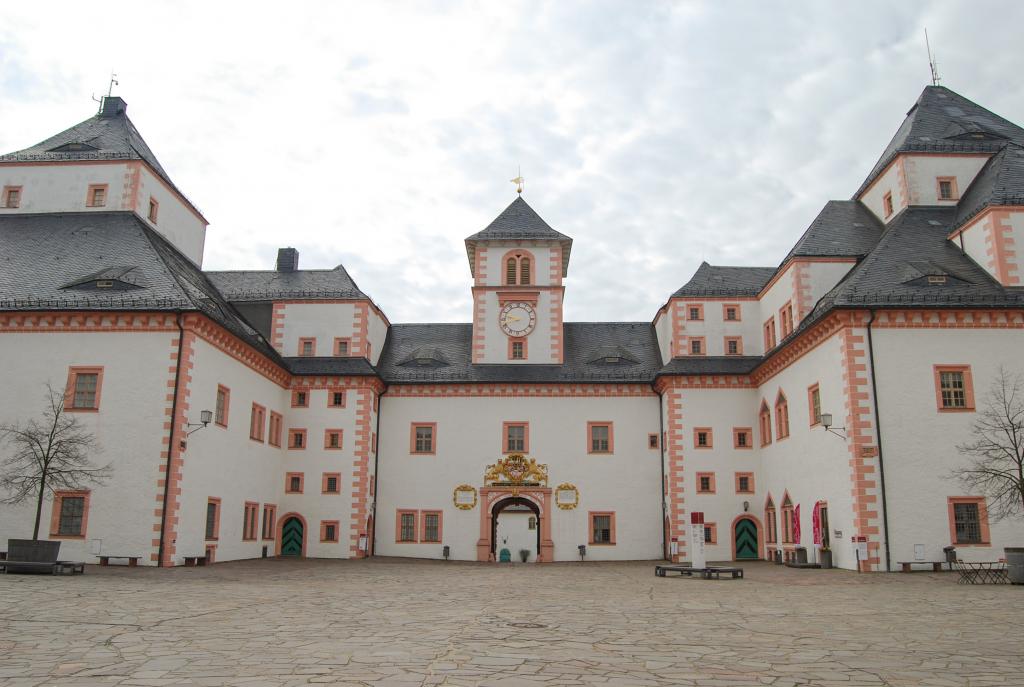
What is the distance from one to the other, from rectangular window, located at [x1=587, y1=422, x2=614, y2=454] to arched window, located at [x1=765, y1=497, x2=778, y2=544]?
7.76 m

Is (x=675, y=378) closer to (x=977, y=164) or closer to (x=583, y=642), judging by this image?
(x=977, y=164)

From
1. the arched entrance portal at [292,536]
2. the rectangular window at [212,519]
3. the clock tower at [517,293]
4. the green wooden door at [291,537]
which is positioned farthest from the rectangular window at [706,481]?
the rectangular window at [212,519]

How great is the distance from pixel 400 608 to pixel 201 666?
7227 millimetres

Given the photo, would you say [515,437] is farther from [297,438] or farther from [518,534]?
[518,534]

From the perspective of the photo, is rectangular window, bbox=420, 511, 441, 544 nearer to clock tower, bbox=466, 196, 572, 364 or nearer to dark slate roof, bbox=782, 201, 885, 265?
clock tower, bbox=466, 196, 572, 364

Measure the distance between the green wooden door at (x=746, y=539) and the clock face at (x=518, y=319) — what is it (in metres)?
14.0

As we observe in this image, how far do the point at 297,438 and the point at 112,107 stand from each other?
1807cm

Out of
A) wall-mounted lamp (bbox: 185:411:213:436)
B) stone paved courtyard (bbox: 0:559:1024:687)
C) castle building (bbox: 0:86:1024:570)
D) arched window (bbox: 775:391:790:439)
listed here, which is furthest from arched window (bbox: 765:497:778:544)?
wall-mounted lamp (bbox: 185:411:213:436)

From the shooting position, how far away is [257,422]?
36594 millimetres

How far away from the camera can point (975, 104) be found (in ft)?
129

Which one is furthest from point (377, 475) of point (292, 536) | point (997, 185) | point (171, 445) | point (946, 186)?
point (997, 185)

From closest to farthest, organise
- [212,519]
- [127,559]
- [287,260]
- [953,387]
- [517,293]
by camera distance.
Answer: [127,559] < [953,387] < [212,519] < [517,293] < [287,260]

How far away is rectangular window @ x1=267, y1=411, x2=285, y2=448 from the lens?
38.7 metres

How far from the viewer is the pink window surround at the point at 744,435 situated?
39.7 metres
